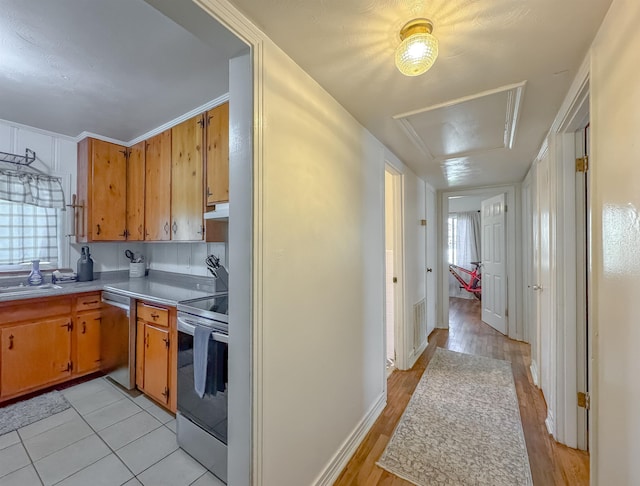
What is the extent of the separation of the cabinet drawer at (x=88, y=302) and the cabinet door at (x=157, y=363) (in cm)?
86

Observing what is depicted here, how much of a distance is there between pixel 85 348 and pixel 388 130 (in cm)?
326

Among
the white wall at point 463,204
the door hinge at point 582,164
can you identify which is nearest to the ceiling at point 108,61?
the door hinge at point 582,164

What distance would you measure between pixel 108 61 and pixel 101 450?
238 cm

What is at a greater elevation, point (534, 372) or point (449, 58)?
point (449, 58)

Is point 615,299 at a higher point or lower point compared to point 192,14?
lower

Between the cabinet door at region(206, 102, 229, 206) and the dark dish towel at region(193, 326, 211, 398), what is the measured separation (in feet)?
3.15

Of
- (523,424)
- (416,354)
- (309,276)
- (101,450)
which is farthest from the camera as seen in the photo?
(416,354)

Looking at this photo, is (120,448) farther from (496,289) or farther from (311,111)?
(496,289)


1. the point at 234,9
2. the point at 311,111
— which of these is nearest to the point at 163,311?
the point at 311,111

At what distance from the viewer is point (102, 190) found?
2.76m

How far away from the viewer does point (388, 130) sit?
2.04 meters

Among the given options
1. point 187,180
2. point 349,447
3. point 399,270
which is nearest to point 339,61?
point 187,180

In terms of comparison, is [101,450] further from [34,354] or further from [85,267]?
[85,267]

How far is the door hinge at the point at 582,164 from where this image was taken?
5.60 feet
